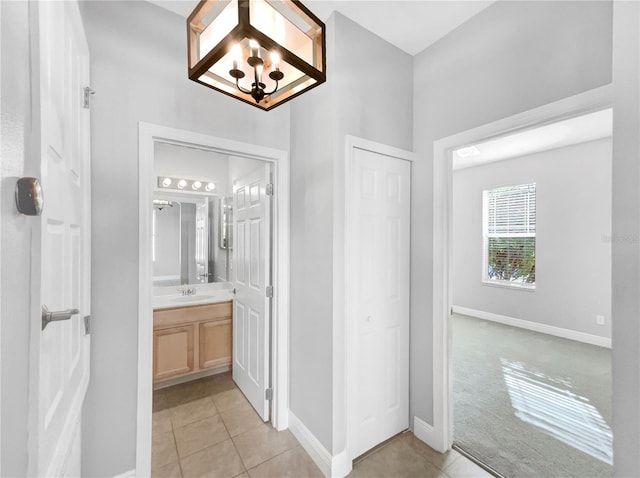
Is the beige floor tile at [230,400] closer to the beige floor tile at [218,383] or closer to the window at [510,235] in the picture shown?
the beige floor tile at [218,383]

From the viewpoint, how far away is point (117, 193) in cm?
160

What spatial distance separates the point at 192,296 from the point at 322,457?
6.62 feet

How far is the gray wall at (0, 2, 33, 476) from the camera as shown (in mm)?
540

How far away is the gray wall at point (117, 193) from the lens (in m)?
1.54

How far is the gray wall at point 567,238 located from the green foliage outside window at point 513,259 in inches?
5.5

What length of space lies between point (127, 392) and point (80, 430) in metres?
0.24

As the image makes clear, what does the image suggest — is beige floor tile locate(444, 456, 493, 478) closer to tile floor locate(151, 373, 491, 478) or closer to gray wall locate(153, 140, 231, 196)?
tile floor locate(151, 373, 491, 478)

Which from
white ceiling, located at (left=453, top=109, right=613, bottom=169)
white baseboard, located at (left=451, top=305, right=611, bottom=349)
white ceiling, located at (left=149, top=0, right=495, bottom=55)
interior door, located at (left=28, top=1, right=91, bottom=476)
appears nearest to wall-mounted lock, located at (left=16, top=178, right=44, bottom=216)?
interior door, located at (left=28, top=1, right=91, bottom=476)

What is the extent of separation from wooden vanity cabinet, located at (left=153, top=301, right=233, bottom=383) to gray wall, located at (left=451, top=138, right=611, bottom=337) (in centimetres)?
322

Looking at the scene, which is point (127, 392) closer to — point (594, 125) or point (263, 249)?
point (263, 249)

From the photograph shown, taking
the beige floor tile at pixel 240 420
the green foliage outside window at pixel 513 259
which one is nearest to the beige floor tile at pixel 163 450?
the beige floor tile at pixel 240 420

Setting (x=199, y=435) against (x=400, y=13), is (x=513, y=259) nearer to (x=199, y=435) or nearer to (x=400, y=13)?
(x=400, y=13)

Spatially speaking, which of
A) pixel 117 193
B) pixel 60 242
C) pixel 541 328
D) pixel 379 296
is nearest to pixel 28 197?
pixel 60 242

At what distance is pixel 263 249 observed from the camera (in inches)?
87.0
